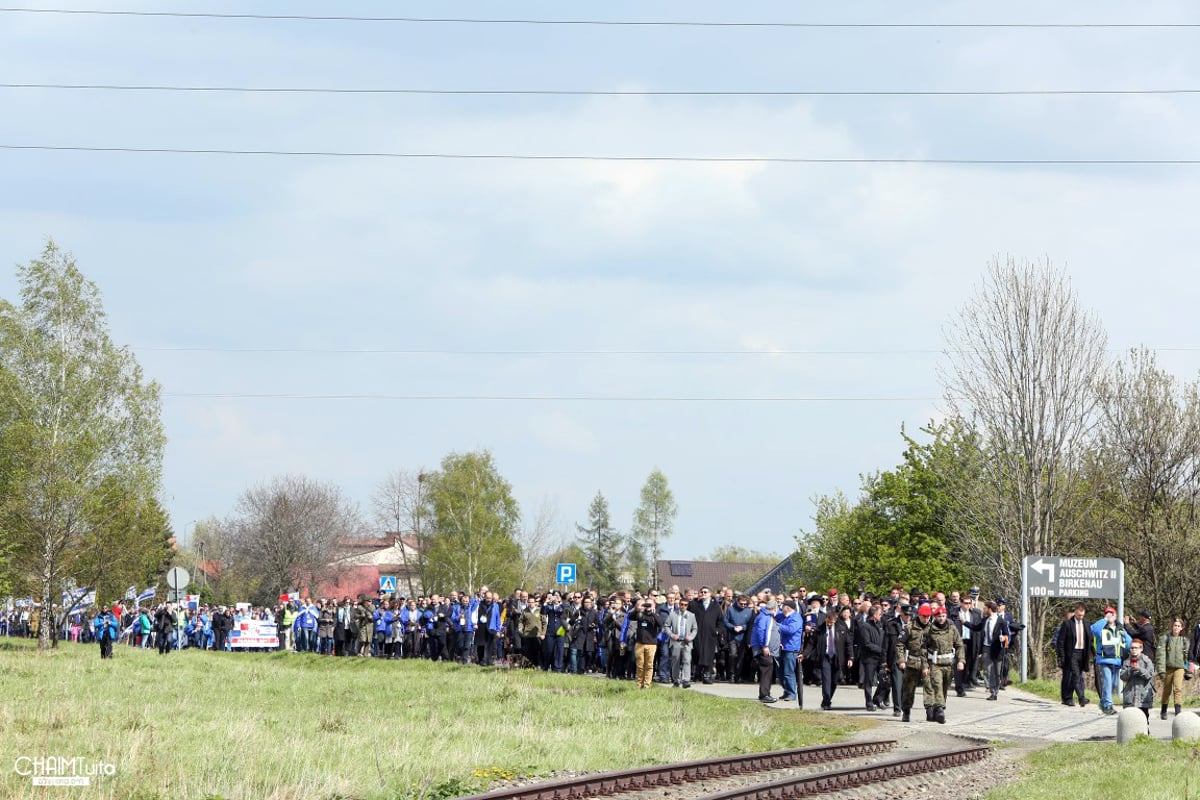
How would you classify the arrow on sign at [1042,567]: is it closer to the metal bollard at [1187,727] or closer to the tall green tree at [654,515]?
the metal bollard at [1187,727]

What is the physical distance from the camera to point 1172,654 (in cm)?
2434

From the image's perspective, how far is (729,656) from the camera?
30703 mm

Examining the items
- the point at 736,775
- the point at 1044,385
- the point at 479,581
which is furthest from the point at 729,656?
the point at 479,581

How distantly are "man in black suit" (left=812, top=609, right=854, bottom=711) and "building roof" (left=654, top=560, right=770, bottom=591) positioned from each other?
12055cm

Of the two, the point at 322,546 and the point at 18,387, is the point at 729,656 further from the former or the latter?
the point at 322,546

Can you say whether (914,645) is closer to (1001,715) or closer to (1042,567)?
(1001,715)

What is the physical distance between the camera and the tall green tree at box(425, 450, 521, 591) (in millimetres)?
98312

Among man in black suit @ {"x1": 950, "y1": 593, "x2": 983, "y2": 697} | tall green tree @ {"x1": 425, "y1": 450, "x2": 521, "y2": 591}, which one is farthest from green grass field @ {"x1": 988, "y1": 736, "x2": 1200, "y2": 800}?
tall green tree @ {"x1": 425, "y1": 450, "x2": 521, "y2": 591}

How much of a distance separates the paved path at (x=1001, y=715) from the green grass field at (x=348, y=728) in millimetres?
1285

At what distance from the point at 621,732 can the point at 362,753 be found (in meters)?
4.68

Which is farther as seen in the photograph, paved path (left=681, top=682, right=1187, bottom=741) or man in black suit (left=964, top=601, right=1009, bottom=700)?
man in black suit (left=964, top=601, right=1009, bottom=700)

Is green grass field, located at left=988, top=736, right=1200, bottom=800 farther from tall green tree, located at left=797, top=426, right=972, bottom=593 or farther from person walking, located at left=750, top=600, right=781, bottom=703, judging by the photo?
tall green tree, located at left=797, top=426, right=972, bottom=593

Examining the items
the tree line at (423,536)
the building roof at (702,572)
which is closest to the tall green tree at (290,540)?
the tree line at (423,536)

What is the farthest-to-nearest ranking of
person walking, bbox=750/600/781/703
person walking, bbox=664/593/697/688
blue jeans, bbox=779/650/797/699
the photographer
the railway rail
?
person walking, bbox=664/593/697/688
the photographer
blue jeans, bbox=779/650/797/699
person walking, bbox=750/600/781/703
the railway rail
